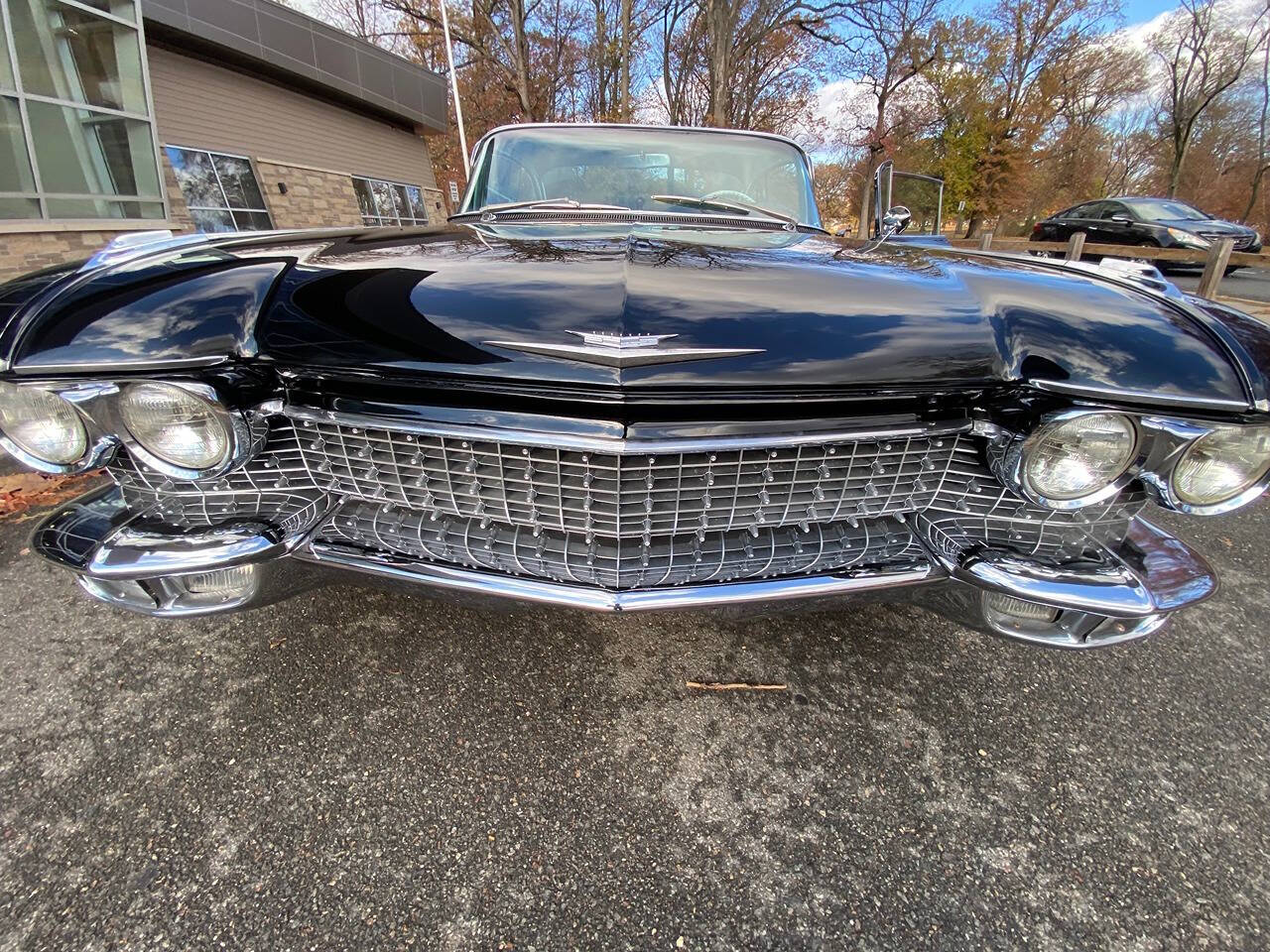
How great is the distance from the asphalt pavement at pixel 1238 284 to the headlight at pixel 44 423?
37.8 ft

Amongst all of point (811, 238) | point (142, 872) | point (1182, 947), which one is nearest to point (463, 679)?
point (142, 872)

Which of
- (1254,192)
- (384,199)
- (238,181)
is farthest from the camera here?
(1254,192)

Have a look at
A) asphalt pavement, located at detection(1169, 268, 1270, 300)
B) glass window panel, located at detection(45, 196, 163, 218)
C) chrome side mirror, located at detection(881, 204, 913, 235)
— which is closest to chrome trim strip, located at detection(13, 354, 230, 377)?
chrome side mirror, located at detection(881, 204, 913, 235)

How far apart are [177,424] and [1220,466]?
2248 mm

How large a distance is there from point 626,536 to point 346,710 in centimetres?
97

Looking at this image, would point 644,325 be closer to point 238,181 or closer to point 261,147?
point 238,181

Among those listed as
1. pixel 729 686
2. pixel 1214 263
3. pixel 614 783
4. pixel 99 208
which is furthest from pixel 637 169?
pixel 1214 263

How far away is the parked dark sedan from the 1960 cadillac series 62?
11.9 metres

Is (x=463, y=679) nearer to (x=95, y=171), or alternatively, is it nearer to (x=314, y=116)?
(x=95, y=171)

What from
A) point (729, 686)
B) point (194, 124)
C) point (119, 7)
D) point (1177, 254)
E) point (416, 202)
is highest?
point (119, 7)

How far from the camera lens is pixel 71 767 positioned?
1522 mm

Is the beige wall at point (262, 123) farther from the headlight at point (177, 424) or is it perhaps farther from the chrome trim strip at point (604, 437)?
the chrome trim strip at point (604, 437)

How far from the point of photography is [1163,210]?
35.7ft

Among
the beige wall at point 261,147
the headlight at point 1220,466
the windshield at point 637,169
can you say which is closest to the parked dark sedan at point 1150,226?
the windshield at point 637,169
